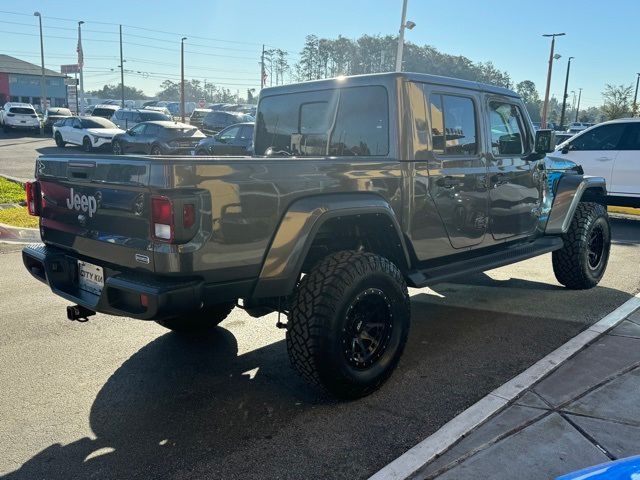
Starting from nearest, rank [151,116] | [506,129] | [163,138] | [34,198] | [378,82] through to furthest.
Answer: [34,198] < [378,82] < [506,129] < [163,138] < [151,116]

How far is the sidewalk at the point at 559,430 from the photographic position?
2.66 m

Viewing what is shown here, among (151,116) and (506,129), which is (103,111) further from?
(506,129)

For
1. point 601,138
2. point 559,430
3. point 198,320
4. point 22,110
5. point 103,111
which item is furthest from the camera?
point 103,111

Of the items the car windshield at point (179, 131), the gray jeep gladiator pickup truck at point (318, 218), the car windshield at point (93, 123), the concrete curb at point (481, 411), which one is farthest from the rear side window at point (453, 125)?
the car windshield at point (93, 123)

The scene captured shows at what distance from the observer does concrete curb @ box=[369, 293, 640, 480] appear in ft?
8.76

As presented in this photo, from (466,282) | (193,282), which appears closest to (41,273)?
(193,282)

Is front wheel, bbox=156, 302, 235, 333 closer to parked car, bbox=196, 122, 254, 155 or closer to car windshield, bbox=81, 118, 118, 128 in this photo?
parked car, bbox=196, 122, 254, 155

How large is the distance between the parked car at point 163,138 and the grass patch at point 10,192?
277 inches

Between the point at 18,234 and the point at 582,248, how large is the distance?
7069 millimetres

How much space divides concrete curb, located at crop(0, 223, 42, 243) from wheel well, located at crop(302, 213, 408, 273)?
5.33 metres

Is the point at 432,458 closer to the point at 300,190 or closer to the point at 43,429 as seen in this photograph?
the point at 300,190

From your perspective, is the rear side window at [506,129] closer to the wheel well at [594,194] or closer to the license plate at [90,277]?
the wheel well at [594,194]

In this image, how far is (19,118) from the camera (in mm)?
30172

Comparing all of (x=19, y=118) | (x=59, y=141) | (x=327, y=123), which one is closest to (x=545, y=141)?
(x=327, y=123)
